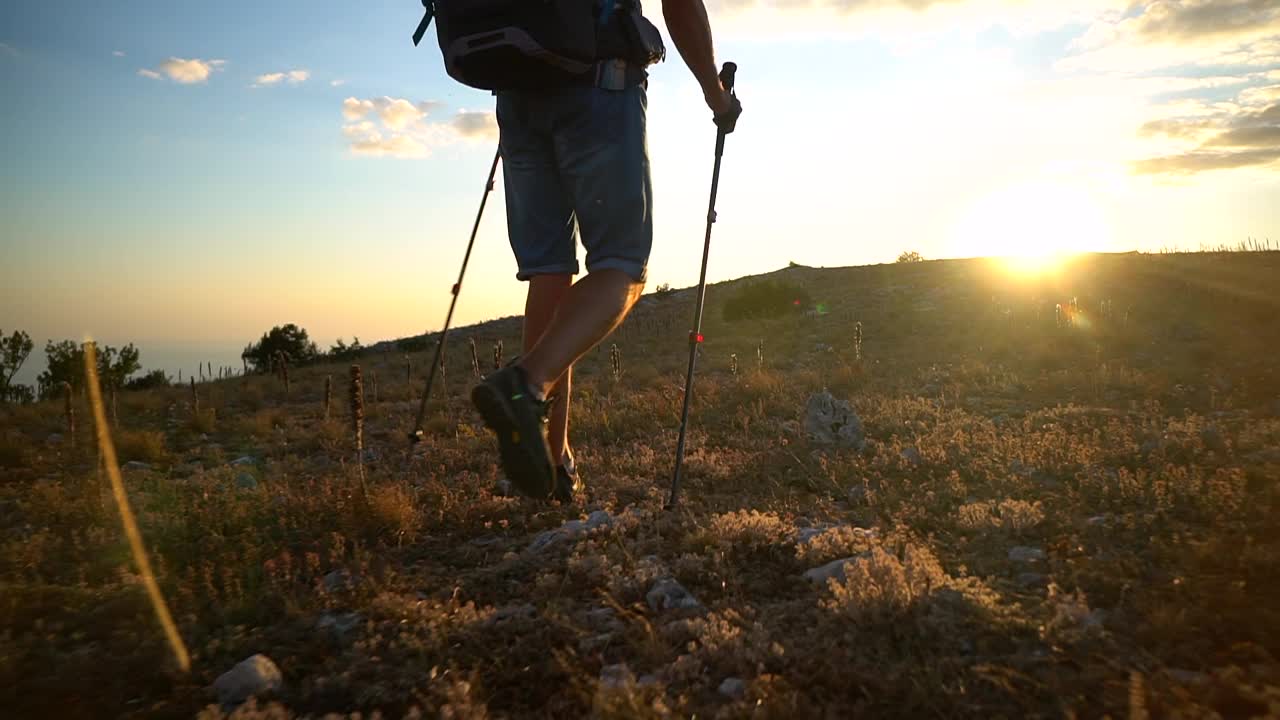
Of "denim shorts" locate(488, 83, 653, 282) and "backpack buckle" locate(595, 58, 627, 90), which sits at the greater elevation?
"backpack buckle" locate(595, 58, 627, 90)

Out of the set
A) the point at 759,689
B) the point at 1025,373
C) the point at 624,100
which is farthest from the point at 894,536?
the point at 1025,373

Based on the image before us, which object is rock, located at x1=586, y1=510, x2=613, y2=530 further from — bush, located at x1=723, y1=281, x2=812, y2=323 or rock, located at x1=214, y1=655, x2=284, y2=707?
bush, located at x1=723, y1=281, x2=812, y2=323

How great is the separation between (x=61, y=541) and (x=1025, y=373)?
9962mm

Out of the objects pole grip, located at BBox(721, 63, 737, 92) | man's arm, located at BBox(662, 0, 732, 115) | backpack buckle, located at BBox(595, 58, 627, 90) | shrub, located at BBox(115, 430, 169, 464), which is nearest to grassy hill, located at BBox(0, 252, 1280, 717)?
shrub, located at BBox(115, 430, 169, 464)

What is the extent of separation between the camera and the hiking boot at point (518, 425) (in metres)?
2.61

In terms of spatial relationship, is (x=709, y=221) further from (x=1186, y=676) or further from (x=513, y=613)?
(x=1186, y=676)

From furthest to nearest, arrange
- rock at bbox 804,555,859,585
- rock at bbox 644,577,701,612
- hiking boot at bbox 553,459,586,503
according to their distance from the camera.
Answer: hiking boot at bbox 553,459,586,503 → rock at bbox 804,555,859,585 → rock at bbox 644,577,701,612

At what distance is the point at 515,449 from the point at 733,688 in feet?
3.80

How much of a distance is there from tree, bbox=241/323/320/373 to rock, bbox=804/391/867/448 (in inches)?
904

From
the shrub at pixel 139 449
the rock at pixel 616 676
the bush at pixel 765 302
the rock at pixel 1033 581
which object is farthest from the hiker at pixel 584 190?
the bush at pixel 765 302

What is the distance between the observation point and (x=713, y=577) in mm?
2639

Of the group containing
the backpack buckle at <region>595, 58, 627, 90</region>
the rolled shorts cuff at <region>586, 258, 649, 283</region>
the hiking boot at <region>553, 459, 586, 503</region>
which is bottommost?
the hiking boot at <region>553, 459, 586, 503</region>

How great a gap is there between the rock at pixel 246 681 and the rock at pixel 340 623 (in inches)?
10.1

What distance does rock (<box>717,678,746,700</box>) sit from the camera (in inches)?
74.1
